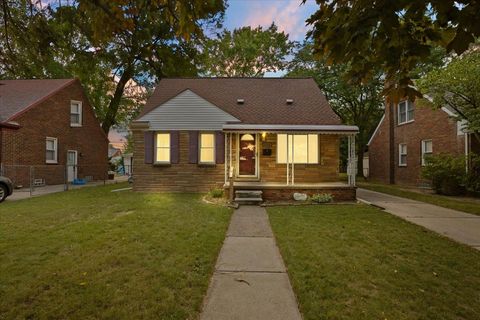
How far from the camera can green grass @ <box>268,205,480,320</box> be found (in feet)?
10.8

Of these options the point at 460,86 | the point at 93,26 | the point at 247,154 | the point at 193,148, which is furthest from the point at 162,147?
the point at 460,86

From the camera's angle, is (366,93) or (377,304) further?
(366,93)

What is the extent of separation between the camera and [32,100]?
17.3 meters

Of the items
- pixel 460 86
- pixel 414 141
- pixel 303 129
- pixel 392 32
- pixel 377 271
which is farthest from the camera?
pixel 414 141

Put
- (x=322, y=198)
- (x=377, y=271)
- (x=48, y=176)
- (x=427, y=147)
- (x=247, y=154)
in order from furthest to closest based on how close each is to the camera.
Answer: (x=48, y=176) < (x=427, y=147) < (x=247, y=154) < (x=322, y=198) < (x=377, y=271)

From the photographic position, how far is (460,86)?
40.3 feet

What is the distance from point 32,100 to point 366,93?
2629cm

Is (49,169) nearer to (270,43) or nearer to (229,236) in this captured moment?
(229,236)

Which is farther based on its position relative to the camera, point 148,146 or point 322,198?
point 148,146

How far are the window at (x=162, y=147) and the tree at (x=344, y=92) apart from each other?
16.6 m

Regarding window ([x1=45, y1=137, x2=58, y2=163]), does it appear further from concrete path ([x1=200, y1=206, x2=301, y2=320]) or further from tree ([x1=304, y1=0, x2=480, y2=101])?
tree ([x1=304, y1=0, x2=480, y2=101])

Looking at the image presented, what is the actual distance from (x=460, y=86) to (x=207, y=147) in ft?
36.6

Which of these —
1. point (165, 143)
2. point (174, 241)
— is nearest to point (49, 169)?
point (165, 143)

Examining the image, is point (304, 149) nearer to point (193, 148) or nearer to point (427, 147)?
point (193, 148)
